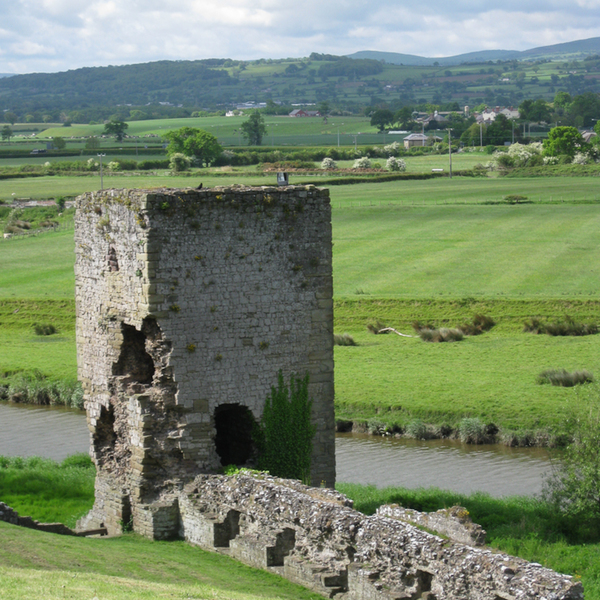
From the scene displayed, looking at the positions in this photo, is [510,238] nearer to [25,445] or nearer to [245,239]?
[25,445]

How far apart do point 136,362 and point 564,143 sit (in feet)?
286

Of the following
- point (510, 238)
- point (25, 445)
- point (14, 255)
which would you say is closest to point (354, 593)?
point (25, 445)

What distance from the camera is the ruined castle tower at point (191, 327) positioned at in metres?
16.2

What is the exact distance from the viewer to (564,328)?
1382 inches

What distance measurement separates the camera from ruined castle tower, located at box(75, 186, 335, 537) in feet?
53.3

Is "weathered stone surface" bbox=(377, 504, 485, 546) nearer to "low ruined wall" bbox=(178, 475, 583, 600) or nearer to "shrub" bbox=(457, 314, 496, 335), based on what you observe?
"low ruined wall" bbox=(178, 475, 583, 600)

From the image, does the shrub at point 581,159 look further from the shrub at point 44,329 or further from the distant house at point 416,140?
the shrub at point 44,329

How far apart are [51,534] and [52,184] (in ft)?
224

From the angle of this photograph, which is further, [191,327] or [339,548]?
[191,327]

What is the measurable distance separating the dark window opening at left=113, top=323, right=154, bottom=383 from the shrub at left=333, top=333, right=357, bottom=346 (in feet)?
60.4

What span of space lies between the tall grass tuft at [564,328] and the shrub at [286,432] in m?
19.6

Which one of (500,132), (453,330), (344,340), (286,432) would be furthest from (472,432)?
(500,132)

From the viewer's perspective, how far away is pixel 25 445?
26.8m

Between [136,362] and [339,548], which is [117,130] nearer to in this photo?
[136,362]
